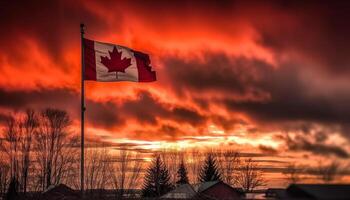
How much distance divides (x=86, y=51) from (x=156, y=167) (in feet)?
251

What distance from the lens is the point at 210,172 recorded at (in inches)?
4035

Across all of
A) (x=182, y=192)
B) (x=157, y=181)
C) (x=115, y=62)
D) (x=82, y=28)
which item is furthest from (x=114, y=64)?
(x=157, y=181)

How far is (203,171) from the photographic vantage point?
4151 inches

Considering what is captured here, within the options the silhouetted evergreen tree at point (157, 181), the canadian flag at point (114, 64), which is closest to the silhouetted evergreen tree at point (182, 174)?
the silhouetted evergreen tree at point (157, 181)

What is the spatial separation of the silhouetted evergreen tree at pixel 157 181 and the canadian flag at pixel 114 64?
69403 mm

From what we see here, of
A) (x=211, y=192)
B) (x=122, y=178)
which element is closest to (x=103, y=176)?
(x=122, y=178)

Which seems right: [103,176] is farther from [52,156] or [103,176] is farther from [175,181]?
[175,181]

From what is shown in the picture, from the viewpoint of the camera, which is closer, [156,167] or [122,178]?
[122,178]

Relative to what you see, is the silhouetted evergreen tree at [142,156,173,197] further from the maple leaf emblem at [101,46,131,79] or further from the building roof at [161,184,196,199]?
the maple leaf emblem at [101,46,131,79]

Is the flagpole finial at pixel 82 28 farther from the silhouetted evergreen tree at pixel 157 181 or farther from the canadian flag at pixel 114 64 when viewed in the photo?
the silhouetted evergreen tree at pixel 157 181

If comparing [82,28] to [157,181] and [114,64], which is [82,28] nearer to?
[114,64]

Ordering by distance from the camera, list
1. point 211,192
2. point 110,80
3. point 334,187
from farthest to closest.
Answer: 1. point 211,192
2. point 110,80
3. point 334,187

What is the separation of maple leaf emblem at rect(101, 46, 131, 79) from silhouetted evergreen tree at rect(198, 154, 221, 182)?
71.6 metres

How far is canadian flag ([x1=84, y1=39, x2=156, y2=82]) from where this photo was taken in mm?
32500
